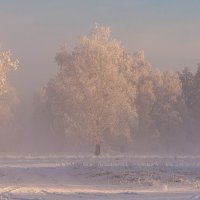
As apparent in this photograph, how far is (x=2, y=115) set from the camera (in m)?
93.8

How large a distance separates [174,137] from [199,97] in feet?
21.1

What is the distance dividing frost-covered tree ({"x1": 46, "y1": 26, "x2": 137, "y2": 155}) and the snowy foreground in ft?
63.5

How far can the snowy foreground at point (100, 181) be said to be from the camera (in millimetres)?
26141

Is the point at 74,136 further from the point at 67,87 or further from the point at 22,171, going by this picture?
the point at 22,171

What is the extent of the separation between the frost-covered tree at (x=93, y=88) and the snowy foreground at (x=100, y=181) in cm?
1937

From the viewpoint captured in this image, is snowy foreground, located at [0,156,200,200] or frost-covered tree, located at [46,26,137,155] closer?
snowy foreground, located at [0,156,200,200]

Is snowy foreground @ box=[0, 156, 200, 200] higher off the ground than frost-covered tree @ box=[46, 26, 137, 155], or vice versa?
frost-covered tree @ box=[46, 26, 137, 155]

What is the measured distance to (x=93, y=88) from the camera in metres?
57.3

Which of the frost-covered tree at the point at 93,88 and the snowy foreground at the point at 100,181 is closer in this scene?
the snowy foreground at the point at 100,181

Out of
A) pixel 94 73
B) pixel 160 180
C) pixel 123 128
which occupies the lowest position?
pixel 160 180

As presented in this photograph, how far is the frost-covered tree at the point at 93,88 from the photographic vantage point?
5741 cm

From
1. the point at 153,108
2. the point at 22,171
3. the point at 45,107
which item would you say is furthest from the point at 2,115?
the point at 22,171

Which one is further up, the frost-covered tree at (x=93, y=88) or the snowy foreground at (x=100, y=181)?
the frost-covered tree at (x=93, y=88)

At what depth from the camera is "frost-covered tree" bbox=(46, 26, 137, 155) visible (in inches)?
2260
